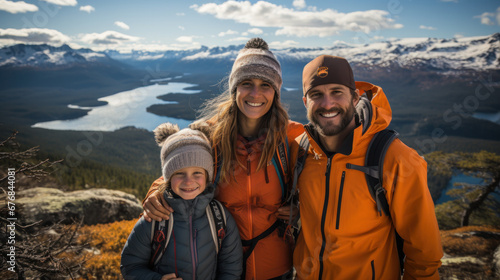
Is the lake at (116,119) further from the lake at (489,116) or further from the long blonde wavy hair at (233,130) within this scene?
the lake at (489,116)

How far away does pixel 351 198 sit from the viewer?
2334 mm

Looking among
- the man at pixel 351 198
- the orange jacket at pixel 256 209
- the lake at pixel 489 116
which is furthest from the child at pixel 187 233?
the lake at pixel 489 116

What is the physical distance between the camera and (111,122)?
128 m

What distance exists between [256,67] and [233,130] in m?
0.82

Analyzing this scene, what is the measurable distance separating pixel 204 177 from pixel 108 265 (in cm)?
462

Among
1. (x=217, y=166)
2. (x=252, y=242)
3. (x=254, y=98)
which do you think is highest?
(x=254, y=98)

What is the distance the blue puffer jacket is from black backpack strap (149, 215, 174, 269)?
41 millimetres

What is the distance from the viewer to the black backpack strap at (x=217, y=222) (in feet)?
8.48

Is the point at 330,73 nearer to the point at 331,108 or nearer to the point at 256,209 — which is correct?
the point at 331,108

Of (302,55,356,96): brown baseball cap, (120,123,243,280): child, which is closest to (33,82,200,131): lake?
(120,123,243,280): child

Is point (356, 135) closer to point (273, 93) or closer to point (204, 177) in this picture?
point (273, 93)

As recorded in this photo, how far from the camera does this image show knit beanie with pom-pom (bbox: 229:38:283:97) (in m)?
2.94

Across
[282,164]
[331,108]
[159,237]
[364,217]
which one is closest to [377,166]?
[364,217]

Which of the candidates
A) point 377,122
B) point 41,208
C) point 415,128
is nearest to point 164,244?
point 377,122
